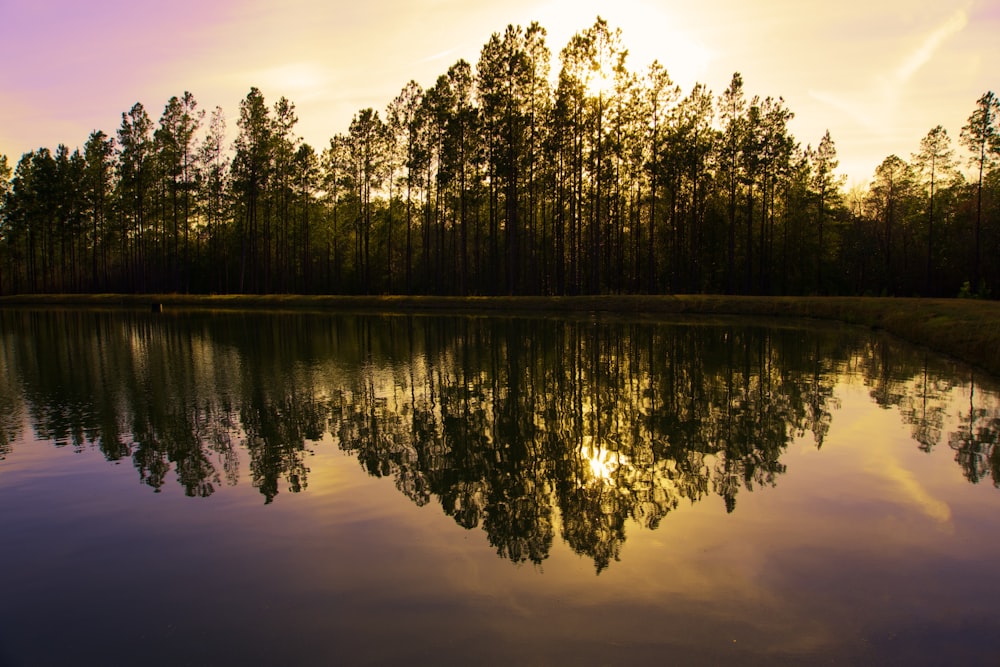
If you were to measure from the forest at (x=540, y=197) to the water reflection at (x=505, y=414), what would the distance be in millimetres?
30020

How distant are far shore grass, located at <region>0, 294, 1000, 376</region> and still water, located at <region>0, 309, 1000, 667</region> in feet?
23.5

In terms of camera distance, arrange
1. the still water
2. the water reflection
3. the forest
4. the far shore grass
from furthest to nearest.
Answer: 1. the forest
2. the far shore grass
3. the water reflection
4. the still water

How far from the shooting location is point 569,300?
153 ft

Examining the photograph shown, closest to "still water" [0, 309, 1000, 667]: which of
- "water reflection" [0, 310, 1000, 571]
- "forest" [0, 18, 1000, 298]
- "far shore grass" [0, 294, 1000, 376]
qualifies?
"water reflection" [0, 310, 1000, 571]

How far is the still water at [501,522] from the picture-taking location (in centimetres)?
509

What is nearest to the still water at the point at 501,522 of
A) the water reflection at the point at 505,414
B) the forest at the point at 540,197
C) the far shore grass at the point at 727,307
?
the water reflection at the point at 505,414

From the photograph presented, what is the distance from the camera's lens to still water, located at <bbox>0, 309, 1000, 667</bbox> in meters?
5.09

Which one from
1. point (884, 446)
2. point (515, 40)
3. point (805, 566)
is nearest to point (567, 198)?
point (515, 40)

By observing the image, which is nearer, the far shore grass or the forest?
the far shore grass

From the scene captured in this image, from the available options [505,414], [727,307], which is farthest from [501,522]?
[727,307]

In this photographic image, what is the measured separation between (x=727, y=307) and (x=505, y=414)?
3372 centimetres

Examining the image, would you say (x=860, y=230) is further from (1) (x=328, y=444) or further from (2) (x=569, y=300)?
(1) (x=328, y=444)

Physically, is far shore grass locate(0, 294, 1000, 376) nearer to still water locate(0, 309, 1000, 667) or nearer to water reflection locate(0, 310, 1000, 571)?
water reflection locate(0, 310, 1000, 571)

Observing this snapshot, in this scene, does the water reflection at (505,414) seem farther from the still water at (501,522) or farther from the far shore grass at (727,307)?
the far shore grass at (727,307)
